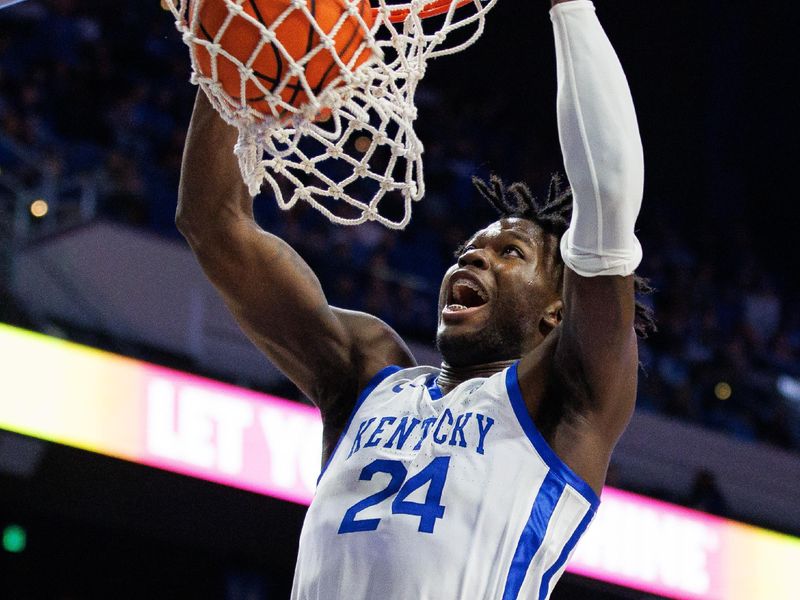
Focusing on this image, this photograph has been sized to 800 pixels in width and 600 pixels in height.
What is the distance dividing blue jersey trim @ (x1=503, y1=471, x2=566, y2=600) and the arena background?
2.87 meters

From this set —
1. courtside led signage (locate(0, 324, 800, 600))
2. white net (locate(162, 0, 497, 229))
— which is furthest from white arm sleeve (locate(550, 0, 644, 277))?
courtside led signage (locate(0, 324, 800, 600))

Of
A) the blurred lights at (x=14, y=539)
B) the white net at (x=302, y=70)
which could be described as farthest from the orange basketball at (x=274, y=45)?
the blurred lights at (x=14, y=539)

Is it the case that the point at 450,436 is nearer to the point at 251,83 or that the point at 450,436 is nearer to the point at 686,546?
the point at 251,83

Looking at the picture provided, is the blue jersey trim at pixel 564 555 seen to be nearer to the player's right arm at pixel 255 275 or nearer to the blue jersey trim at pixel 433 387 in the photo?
the blue jersey trim at pixel 433 387

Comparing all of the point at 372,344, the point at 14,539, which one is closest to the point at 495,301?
the point at 372,344

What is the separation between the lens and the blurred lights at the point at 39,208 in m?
7.57

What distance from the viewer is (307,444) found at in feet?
23.9

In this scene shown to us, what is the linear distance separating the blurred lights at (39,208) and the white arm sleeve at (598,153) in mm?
5484

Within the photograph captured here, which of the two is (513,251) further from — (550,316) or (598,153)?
(598,153)

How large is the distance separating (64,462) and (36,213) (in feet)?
4.70

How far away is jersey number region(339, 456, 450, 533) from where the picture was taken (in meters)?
2.69

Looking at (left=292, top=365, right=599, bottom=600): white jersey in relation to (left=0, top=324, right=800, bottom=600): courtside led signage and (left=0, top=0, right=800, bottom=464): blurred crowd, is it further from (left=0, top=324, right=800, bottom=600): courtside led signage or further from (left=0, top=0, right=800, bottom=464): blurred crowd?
(left=0, top=0, right=800, bottom=464): blurred crowd

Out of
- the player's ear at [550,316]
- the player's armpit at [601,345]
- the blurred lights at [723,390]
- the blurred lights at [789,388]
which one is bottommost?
the blurred lights at [723,390]

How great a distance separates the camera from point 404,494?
2.73m
